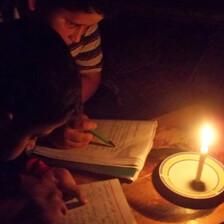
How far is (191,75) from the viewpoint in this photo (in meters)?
3.12

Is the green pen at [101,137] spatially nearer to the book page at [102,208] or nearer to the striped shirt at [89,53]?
the book page at [102,208]

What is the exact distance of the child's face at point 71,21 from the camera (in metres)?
1.36

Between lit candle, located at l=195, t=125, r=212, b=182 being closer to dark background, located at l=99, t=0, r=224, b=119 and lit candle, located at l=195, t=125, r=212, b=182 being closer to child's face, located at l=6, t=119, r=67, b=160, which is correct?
child's face, located at l=6, t=119, r=67, b=160

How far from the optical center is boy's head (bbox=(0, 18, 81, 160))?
819 mm

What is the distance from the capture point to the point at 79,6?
1.32 metres

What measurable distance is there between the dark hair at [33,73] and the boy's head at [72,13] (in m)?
0.47

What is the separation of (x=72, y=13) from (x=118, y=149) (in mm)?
531

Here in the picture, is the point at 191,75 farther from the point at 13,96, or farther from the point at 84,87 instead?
the point at 13,96

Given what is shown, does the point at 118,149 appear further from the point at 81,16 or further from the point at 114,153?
the point at 81,16

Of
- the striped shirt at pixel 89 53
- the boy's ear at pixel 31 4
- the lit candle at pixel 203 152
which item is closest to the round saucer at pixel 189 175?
the lit candle at pixel 203 152

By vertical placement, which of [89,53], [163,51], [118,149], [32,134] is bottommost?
[163,51]

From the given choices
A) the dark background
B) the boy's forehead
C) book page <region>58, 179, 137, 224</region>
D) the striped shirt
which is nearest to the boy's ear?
the boy's forehead

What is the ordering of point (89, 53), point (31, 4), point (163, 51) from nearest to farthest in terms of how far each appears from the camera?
point (31, 4) < point (89, 53) < point (163, 51)

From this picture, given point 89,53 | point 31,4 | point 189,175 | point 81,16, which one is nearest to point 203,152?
point 189,175
